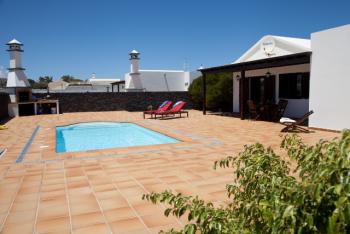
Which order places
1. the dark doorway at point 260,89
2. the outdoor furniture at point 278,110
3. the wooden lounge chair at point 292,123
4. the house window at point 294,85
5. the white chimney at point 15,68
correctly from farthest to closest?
the white chimney at point 15,68 < the dark doorway at point 260,89 < the house window at point 294,85 < the outdoor furniture at point 278,110 < the wooden lounge chair at point 292,123

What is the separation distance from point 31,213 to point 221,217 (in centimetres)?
298

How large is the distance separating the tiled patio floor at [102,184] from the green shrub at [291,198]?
1282 millimetres

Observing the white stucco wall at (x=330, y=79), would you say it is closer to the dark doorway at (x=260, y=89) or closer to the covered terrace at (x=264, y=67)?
the covered terrace at (x=264, y=67)

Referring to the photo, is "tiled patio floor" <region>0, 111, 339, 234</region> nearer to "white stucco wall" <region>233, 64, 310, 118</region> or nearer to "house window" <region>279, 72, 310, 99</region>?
"white stucco wall" <region>233, 64, 310, 118</region>

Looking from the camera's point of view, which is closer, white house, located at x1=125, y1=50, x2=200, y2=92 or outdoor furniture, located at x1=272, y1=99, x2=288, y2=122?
outdoor furniture, located at x1=272, y1=99, x2=288, y2=122

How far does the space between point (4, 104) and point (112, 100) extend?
295 inches

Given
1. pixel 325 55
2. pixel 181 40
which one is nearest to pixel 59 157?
pixel 325 55

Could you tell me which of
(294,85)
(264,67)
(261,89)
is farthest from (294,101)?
(264,67)

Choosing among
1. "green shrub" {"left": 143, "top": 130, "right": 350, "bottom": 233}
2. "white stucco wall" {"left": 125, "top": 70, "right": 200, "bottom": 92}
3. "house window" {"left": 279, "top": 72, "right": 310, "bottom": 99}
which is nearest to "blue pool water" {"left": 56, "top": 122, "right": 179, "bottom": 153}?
"green shrub" {"left": 143, "top": 130, "right": 350, "bottom": 233}

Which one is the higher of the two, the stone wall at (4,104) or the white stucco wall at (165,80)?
the white stucco wall at (165,80)

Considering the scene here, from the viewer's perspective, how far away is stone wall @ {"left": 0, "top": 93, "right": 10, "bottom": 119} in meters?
16.0

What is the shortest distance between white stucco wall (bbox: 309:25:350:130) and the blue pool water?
563cm

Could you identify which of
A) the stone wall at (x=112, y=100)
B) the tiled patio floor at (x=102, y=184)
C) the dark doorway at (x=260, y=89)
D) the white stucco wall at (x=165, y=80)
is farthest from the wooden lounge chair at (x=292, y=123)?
the white stucco wall at (x=165, y=80)

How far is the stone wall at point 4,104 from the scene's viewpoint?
1603 cm
